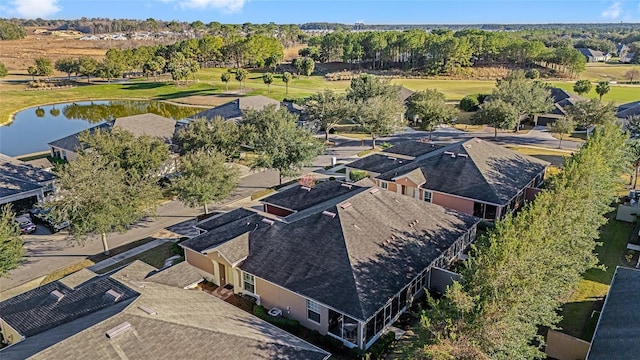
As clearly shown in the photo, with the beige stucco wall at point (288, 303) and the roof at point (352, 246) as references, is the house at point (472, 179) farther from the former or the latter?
the beige stucco wall at point (288, 303)

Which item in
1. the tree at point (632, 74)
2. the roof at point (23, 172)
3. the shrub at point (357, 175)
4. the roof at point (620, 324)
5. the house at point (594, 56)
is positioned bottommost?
the roof at point (620, 324)

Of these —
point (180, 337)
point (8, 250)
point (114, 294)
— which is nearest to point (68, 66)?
point (8, 250)

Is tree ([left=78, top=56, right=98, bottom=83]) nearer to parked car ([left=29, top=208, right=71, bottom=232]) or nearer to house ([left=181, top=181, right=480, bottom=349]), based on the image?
parked car ([left=29, top=208, right=71, bottom=232])

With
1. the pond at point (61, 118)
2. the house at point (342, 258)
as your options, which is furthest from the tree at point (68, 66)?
the house at point (342, 258)

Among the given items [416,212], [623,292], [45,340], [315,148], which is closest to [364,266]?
[416,212]

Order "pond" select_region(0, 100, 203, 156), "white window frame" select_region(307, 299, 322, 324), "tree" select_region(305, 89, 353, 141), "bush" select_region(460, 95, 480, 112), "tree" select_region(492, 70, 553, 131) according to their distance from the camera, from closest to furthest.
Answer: "white window frame" select_region(307, 299, 322, 324) < "tree" select_region(305, 89, 353, 141) < "tree" select_region(492, 70, 553, 131) < "pond" select_region(0, 100, 203, 156) < "bush" select_region(460, 95, 480, 112)

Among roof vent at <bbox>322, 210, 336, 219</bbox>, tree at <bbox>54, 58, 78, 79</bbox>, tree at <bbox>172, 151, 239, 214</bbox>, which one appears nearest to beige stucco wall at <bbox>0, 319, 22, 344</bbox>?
tree at <bbox>172, 151, 239, 214</bbox>

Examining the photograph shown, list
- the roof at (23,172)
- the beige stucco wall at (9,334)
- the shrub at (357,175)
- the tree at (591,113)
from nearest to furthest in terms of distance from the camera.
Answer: the beige stucco wall at (9,334), the roof at (23,172), the shrub at (357,175), the tree at (591,113)
